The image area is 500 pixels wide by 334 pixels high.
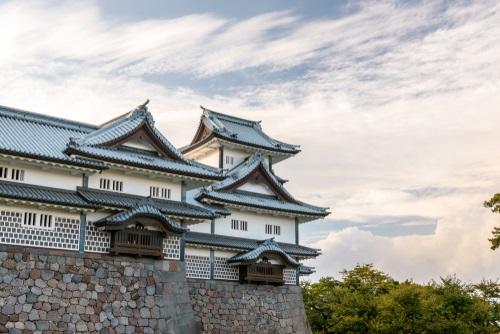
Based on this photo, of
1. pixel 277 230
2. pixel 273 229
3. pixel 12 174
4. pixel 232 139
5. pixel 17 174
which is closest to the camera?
pixel 12 174

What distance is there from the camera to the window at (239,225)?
30.8 m

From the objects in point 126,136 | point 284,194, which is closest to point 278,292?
point 284,194

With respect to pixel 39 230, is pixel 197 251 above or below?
above

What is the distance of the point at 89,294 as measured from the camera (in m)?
22.6

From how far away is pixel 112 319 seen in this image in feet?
74.5

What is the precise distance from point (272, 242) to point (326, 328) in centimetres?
1177

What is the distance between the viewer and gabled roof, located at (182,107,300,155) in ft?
115

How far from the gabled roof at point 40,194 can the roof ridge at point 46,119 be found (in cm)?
464

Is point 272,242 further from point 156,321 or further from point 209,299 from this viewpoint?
point 156,321

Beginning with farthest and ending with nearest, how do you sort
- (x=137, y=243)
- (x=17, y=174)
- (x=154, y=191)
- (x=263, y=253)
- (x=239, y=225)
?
1. (x=239, y=225)
2. (x=263, y=253)
3. (x=154, y=191)
4. (x=137, y=243)
5. (x=17, y=174)

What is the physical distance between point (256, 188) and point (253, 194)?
0.46 meters

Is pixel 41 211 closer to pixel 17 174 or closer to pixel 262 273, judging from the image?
pixel 17 174

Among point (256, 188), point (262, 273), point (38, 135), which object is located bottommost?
point (262, 273)

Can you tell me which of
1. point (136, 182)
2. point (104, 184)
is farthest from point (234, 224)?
point (104, 184)
